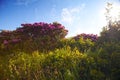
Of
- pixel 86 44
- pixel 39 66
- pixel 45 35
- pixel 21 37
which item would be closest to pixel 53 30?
pixel 45 35

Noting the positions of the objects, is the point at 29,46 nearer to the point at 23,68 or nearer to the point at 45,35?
the point at 45,35

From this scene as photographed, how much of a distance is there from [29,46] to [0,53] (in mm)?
1925

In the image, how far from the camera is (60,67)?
984 centimetres

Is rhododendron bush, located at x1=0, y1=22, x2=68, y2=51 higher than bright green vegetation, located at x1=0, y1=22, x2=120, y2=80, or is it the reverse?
rhododendron bush, located at x1=0, y1=22, x2=68, y2=51

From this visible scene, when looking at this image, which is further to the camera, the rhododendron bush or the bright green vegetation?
the rhododendron bush

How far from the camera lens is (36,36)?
19016mm

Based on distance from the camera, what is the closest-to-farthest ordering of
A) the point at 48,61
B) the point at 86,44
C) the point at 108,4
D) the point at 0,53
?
the point at 48,61, the point at 108,4, the point at 86,44, the point at 0,53

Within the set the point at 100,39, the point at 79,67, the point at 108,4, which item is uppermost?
the point at 108,4

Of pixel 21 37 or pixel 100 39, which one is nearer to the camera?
pixel 100 39

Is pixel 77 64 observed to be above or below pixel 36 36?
below

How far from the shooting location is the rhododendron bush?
17828 mm

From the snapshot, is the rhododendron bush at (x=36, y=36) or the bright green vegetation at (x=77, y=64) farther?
the rhododendron bush at (x=36, y=36)

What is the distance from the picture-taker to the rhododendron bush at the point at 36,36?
17.8m

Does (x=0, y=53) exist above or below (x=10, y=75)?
above
